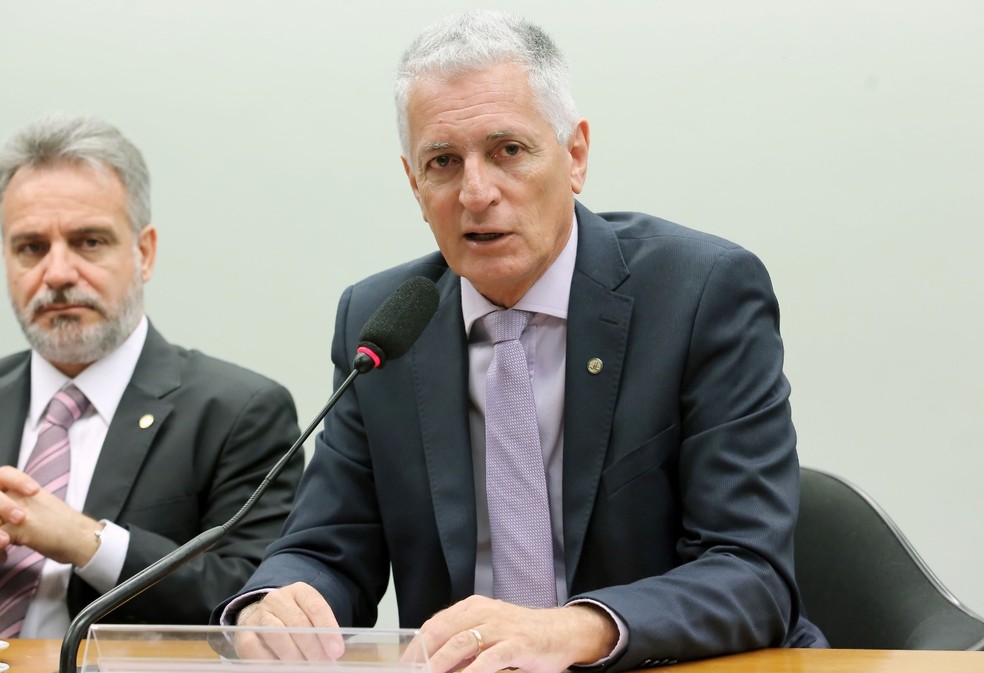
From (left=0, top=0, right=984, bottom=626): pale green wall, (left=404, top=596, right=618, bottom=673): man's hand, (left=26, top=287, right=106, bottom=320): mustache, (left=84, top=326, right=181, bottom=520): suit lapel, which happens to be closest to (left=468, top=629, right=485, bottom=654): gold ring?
(left=404, top=596, right=618, bottom=673): man's hand

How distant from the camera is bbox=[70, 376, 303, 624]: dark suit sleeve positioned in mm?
2217

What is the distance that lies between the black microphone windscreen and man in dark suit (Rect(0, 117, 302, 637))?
3.19 feet

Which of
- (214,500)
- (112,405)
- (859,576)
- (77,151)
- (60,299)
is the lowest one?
(859,576)

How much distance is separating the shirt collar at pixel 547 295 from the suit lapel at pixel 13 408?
108 centimetres

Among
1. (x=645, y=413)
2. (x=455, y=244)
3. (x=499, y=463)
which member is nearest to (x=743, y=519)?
(x=645, y=413)

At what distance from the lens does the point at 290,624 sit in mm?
1429

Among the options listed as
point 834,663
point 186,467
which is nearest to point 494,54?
point 834,663

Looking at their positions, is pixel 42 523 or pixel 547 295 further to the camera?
pixel 42 523

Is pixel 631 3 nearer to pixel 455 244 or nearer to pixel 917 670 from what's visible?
pixel 455 244

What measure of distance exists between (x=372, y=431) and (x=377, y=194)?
1.21 metres

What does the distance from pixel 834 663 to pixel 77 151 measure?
72.8 inches

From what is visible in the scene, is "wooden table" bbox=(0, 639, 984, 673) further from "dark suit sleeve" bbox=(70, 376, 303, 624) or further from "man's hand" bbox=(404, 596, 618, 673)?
"dark suit sleeve" bbox=(70, 376, 303, 624)

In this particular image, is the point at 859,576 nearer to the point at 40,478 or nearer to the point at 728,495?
the point at 728,495

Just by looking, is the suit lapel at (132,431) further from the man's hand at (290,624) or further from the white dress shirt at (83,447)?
the man's hand at (290,624)
